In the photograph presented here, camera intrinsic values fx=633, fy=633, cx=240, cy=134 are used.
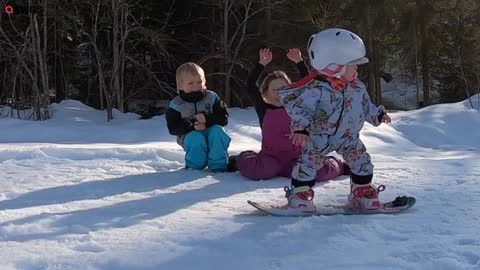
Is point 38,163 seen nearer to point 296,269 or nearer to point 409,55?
point 296,269

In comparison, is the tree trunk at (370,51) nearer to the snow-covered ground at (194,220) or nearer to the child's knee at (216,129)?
the snow-covered ground at (194,220)

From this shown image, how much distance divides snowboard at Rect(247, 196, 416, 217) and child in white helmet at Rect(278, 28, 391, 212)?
0.04m

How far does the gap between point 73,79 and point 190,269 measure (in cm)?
961

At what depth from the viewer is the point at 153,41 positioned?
1004 cm

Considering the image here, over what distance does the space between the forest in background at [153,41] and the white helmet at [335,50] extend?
6366 millimetres

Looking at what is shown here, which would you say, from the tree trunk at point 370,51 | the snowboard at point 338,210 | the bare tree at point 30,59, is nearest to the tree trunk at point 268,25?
the tree trunk at point 370,51

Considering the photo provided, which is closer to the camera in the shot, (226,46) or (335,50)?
(335,50)

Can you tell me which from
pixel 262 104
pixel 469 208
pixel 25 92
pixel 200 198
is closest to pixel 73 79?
pixel 25 92

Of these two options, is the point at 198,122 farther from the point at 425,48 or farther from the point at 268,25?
the point at 425,48

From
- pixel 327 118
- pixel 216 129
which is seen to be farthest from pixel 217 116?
pixel 327 118

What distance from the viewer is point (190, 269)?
257 centimetres

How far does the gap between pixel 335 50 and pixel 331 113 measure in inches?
13.6

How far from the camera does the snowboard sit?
3.43 metres

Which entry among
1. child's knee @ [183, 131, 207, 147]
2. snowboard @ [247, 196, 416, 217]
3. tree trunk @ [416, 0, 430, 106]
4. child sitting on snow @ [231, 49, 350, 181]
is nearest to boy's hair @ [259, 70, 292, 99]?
child sitting on snow @ [231, 49, 350, 181]
